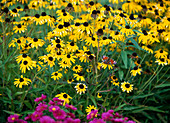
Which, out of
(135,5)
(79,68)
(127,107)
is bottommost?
(127,107)

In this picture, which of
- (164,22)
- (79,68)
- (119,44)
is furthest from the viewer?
(164,22)

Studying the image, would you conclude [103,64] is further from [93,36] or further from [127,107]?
[127,107]

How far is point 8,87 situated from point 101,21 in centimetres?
173

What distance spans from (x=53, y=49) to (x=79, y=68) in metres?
0.44

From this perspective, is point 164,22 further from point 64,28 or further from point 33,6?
point 33,6

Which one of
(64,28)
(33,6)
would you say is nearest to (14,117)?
(64,28)

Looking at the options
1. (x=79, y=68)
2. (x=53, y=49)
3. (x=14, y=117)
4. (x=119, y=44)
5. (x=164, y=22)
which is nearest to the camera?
(x=14, y=117)

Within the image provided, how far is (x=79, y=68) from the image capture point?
254 centimetres

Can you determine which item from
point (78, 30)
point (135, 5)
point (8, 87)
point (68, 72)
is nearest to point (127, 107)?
point (68, 72)

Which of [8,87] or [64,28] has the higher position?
[64,28]

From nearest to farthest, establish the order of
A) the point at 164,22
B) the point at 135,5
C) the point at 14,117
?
the point at 14,117 < the point at 164,22 < the point at 135,5

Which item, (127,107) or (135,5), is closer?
(127,107)

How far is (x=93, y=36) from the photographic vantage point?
9.02 ft

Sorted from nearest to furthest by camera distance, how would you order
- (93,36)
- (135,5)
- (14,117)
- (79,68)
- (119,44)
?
(14,117) < (79,68) < (93,36) < (119,44) < (135,5)
